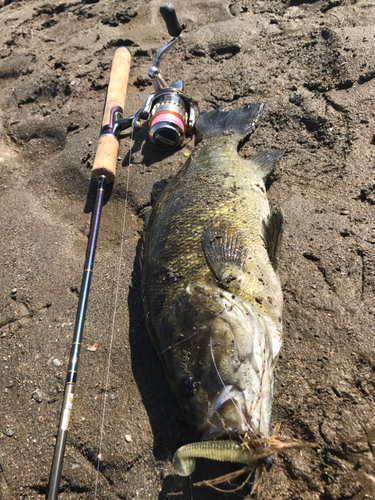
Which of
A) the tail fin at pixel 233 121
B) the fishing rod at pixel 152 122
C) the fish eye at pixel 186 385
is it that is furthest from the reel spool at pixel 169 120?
the fish eye at pixel 186 385

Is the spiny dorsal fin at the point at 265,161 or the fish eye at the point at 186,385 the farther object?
the spiny dorsal fin at the point at 265,161

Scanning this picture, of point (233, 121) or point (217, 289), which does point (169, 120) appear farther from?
point (217, 289)

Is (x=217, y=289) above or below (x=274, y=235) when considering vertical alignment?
above

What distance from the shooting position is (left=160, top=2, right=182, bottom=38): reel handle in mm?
3973

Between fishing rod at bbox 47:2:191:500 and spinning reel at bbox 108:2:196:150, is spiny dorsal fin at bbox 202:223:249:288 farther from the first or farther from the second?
spinning reel at bbox 108:2:196:150

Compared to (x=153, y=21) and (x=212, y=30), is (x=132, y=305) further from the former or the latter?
(x=153, y=21)

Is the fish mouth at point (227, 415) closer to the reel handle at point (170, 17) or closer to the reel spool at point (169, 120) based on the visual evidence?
the reel spool at point (169, 120)

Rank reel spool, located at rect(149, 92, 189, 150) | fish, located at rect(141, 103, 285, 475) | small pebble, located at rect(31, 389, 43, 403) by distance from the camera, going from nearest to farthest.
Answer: fish, located at rect(141, 103, 285, 475)
small pebble, located at rect(31, 389, 43, 403)
reel spool, located at rect(149, 92, 189, 150)

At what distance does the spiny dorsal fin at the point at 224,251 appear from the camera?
2.44m

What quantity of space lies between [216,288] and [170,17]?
11.9ft

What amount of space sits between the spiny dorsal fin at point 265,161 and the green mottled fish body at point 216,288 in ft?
0.04

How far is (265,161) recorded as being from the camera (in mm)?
3439

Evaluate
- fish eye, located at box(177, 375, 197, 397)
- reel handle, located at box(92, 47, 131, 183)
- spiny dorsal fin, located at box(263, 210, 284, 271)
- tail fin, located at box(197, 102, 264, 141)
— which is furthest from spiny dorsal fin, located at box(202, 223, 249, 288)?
reel handle, located at box(92, 47, 131, 183)

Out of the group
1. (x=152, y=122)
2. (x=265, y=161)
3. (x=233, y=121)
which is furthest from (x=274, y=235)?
(x=152, y=122)
